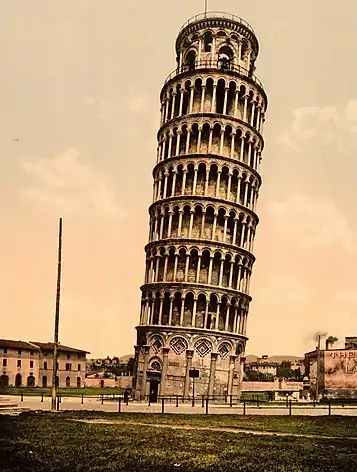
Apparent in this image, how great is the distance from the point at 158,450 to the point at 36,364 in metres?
89.1

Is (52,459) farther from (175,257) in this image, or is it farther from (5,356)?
(5,356)

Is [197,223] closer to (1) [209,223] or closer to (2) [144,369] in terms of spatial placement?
(1) [209,223]

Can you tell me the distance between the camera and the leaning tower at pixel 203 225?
50.1m

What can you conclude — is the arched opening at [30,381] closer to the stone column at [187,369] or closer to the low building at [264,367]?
the stone column at [187,369]

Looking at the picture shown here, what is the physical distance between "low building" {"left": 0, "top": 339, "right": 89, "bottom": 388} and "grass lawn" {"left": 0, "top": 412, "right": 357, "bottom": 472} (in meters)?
75.1

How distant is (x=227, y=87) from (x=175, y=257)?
15033mm

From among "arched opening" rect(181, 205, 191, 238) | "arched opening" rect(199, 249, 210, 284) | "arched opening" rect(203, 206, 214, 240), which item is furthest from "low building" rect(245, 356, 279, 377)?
"arched opening" rect(181, 205, 191, 238)

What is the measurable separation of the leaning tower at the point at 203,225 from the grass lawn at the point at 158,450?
3033 centimetres

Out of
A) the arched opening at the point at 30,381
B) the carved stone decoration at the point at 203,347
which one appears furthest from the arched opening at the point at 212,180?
the arched opening at the point at 30,381

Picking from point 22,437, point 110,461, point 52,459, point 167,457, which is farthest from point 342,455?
point 22,437

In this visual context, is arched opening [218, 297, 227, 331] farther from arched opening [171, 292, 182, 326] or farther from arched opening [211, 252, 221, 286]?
arched opening [171, 292, 182, 326]

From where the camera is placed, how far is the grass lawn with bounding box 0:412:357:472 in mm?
12227

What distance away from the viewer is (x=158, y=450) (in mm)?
14336

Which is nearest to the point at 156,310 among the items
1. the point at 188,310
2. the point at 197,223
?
the point at 188,310
